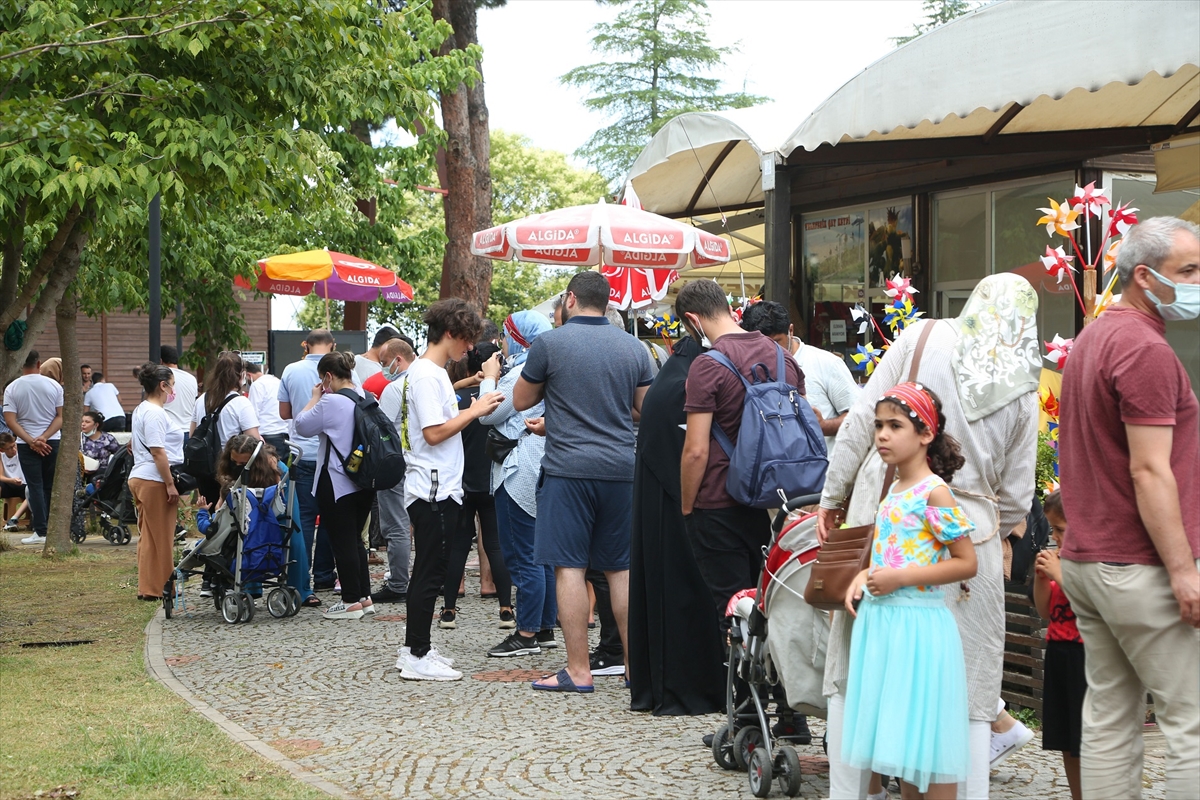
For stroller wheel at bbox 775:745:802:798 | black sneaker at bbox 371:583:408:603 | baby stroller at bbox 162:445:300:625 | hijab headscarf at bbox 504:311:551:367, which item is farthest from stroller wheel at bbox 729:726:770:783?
black sneaker at bbox 371:583:408:603

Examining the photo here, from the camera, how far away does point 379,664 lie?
7.68m

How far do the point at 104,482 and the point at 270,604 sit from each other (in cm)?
608

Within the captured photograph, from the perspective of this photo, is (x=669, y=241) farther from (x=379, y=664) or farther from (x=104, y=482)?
(x=104, y=482)

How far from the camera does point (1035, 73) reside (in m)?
7.46

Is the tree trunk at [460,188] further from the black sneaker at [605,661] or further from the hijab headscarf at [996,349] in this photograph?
the hijab headscarf at [996,349]

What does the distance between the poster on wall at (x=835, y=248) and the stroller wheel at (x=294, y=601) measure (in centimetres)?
701

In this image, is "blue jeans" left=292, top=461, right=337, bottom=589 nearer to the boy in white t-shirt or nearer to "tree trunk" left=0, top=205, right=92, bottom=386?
"tree trunk" left=0, top=205, right=92, bottom=386

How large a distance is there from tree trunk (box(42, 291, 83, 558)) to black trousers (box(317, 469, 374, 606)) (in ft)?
14.7

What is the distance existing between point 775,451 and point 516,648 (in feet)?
10.2

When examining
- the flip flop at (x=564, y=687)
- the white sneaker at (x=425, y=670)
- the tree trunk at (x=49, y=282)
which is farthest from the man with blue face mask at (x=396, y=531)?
the flip flop at (x=564, y=687)

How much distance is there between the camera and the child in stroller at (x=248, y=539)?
365 inches

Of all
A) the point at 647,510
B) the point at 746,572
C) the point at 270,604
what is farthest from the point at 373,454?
the point at 746,572

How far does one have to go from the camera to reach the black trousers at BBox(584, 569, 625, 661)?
7230 mm

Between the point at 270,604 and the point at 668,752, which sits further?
the point at 270,604
